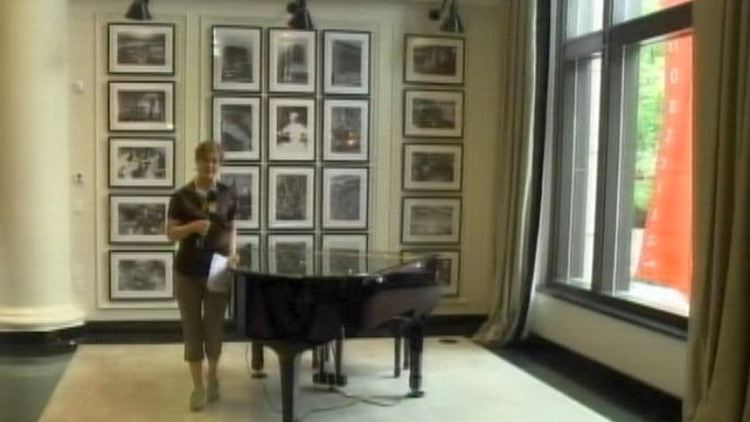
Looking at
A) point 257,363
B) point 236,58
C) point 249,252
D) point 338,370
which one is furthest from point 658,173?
point 236,58

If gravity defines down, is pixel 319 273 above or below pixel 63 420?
above

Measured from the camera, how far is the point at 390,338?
23.1ft

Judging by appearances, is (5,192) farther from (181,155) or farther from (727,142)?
(727,142)

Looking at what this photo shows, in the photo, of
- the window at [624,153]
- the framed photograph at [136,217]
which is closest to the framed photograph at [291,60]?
the framed photograph at [136,217]

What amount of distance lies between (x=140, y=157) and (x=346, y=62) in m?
1.84

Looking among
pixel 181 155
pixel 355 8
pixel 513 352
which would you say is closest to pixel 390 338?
pixel 513 352

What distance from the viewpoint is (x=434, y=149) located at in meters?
7.38

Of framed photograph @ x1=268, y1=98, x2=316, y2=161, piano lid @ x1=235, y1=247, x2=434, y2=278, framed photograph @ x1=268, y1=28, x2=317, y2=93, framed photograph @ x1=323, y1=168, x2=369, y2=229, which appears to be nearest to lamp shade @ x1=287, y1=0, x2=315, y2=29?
framed photograph @ x1=268, y1=28, x2=317, y2=93

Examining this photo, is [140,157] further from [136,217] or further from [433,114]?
[433,114]

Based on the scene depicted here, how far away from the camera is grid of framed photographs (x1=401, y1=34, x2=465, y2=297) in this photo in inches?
288

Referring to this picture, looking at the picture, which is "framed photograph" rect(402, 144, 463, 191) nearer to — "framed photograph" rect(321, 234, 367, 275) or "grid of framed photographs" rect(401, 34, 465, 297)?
"grid of framed photographs" rect(401, 34, 465, 297)

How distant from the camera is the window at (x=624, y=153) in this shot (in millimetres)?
5312

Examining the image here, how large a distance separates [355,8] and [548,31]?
1594 mm

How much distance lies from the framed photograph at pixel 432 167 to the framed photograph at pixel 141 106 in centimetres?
199
